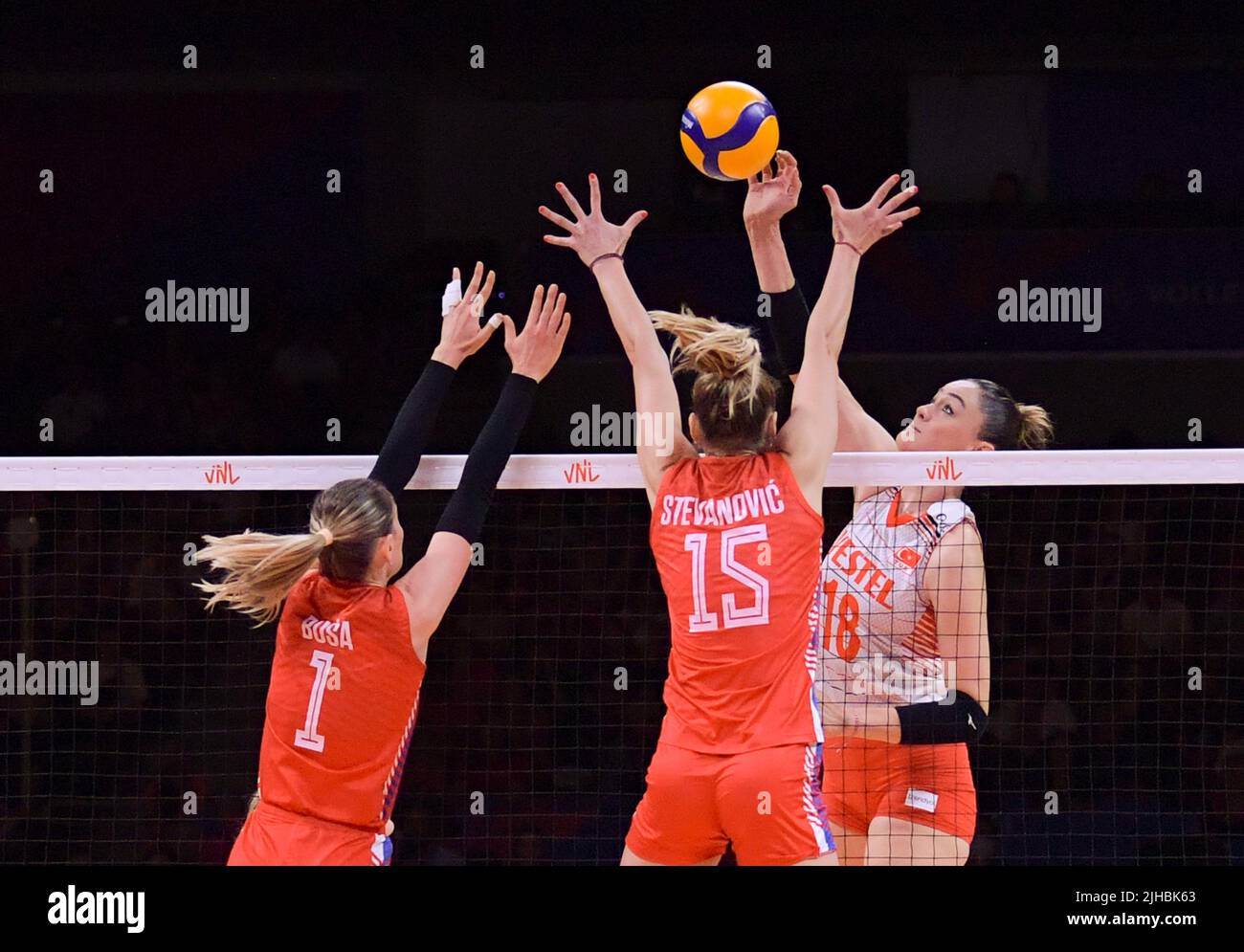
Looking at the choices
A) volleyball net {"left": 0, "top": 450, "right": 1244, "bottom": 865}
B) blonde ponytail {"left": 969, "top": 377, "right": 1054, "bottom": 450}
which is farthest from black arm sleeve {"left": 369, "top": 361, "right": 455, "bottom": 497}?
volleyball net {"left": 0, "top": 450, "right": 1244, "bottom": 865}

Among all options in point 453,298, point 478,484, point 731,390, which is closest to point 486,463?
point 478,484

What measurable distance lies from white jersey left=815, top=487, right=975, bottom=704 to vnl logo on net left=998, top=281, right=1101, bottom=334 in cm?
275

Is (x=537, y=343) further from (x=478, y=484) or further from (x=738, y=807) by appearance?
(x=738, y=807)

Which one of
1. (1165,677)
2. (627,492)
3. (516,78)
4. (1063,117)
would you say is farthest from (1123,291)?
(516,78)

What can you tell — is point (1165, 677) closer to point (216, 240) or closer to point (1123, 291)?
point (1123, 291)

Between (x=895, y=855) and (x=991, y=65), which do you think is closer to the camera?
(x=895, y=855)

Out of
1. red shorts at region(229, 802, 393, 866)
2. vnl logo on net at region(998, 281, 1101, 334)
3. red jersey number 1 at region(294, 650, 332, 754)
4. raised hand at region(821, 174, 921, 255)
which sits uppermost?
vnl logo on net at region(998, 281, 1101, 334)

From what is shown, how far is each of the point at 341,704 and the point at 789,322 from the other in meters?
1.51

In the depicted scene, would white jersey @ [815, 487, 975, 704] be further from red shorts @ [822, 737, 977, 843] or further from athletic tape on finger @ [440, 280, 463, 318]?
athletic tape on finger @ [440, 280, 463, 318]

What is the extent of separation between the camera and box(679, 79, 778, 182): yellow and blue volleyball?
14.7 feet

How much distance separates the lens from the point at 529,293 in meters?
7.00

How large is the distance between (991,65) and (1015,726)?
2.91 meters

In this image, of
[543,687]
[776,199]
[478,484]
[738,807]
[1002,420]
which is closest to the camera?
[738,807]

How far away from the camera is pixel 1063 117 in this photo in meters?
7.20
